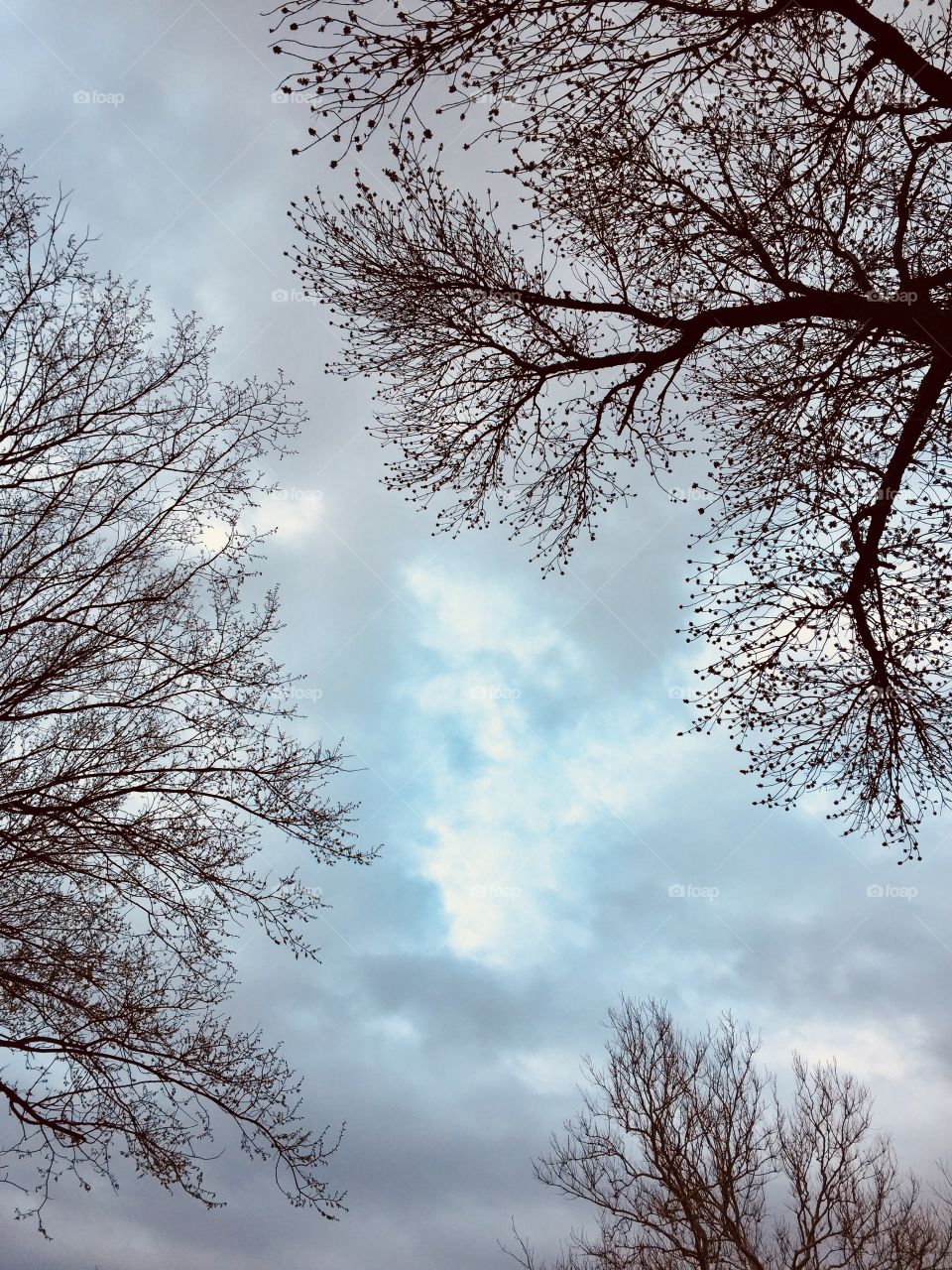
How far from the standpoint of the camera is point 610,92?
5.30m

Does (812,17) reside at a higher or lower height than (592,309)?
higher

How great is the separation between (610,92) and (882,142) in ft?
8.32

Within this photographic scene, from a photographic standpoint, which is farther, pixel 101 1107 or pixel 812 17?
pixel 101 1107

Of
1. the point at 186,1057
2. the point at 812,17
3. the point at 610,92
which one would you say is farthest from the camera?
the point at 186,1057

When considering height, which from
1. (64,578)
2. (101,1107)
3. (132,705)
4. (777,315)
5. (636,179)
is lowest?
(101,1107)

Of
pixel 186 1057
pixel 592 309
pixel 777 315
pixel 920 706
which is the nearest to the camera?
pixel 777 315

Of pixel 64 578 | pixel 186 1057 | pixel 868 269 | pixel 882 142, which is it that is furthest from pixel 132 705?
pixel 882 142

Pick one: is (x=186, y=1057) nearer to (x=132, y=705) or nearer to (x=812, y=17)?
(x=132, y=705)

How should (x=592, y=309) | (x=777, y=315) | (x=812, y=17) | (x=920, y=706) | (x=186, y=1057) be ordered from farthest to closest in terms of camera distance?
1. (x=920, y=706)
2. (x=592, y=309)
3. (x=186, y=1057)
4. (x=777, y=315)
5. (x=812, y=17)

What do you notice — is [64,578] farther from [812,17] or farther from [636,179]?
[812,17]

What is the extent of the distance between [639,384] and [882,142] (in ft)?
7.65

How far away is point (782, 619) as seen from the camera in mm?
7395

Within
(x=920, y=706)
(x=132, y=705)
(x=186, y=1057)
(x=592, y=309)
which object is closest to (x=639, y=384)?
(x=592, y=309)

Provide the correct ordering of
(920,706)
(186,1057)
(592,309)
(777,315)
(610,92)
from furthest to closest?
(920,706) < (592,309) < (186,1057) < (777,315) < (610,92)
